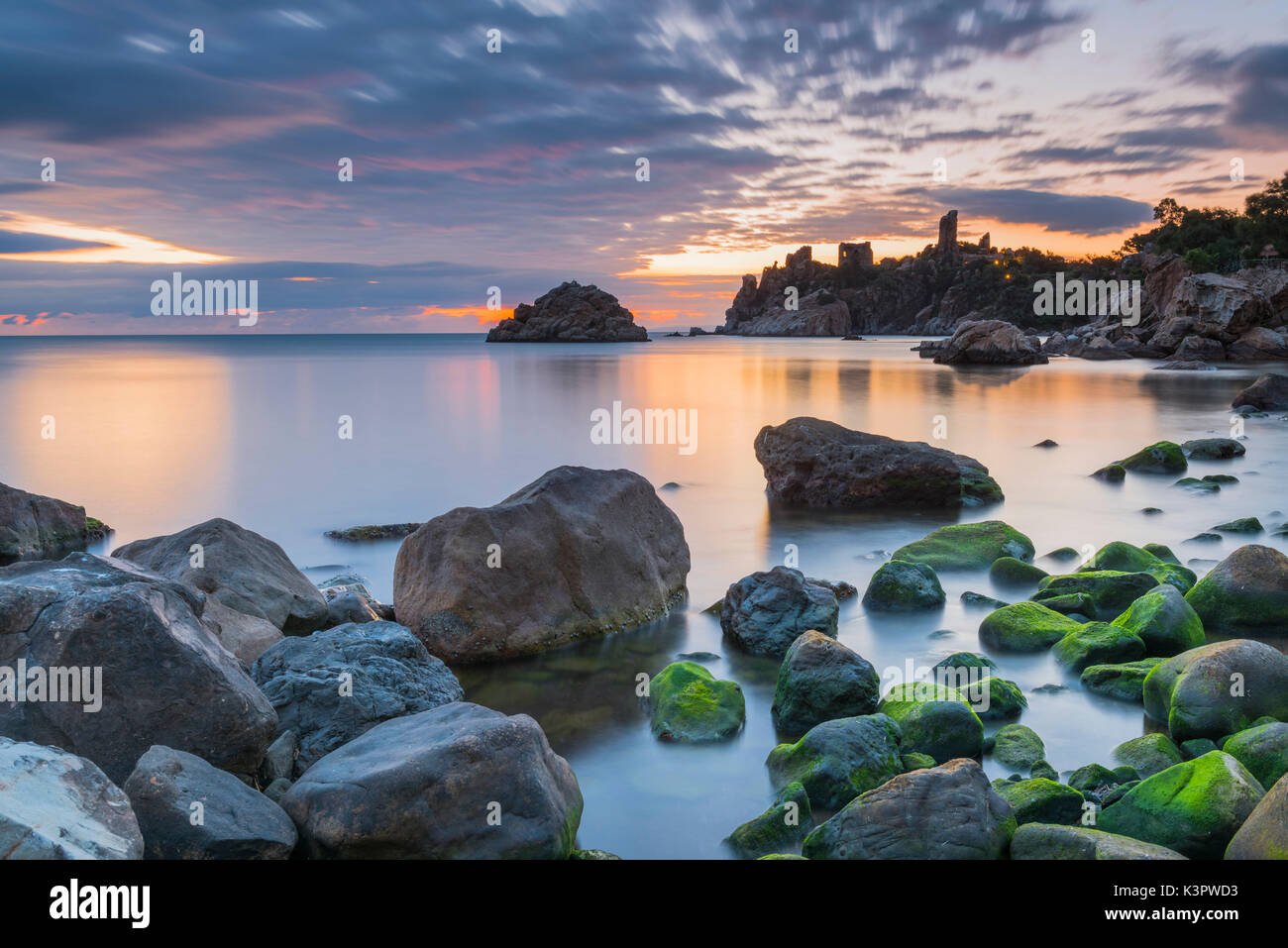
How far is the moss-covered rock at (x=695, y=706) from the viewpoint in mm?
6609

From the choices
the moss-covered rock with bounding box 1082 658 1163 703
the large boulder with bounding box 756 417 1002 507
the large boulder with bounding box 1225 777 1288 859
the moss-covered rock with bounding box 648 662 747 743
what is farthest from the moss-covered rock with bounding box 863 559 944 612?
the large boulder with bounding box 756 417 1002 507

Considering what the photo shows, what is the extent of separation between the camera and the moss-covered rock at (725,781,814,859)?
509 centimetres

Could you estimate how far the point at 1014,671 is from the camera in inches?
302

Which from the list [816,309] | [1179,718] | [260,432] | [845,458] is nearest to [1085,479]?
[845,458]

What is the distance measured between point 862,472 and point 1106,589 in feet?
18.8

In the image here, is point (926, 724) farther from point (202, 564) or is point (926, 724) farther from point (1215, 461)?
point (1215, 461)

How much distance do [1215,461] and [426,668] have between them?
1868cm

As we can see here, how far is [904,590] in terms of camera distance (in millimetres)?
9359

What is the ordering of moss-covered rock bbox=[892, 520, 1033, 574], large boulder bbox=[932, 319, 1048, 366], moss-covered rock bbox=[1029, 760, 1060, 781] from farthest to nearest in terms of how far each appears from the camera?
large boulder bbox=[932, 319, 1048, 366] → moss-covered rock bbox=[892, 520, 1033, 574] → moss-covered rock bbox=[1029, 760, 1060, 781]

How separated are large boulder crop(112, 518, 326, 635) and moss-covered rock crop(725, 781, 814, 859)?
15.2 ft

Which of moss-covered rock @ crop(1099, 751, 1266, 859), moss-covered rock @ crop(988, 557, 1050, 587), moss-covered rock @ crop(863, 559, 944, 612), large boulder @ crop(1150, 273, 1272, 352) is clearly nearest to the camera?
moss-covered rock @ crop(1099, 751, 1266, 859)

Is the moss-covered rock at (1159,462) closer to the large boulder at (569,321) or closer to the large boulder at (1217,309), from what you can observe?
the large boulder at (1217,309)

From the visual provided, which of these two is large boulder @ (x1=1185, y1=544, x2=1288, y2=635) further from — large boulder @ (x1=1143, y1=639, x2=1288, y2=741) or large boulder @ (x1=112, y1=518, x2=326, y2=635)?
large boulder @ (x1=112, y1=518, x2=326, y2=635)

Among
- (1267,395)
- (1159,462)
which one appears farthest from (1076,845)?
(1267,395)
